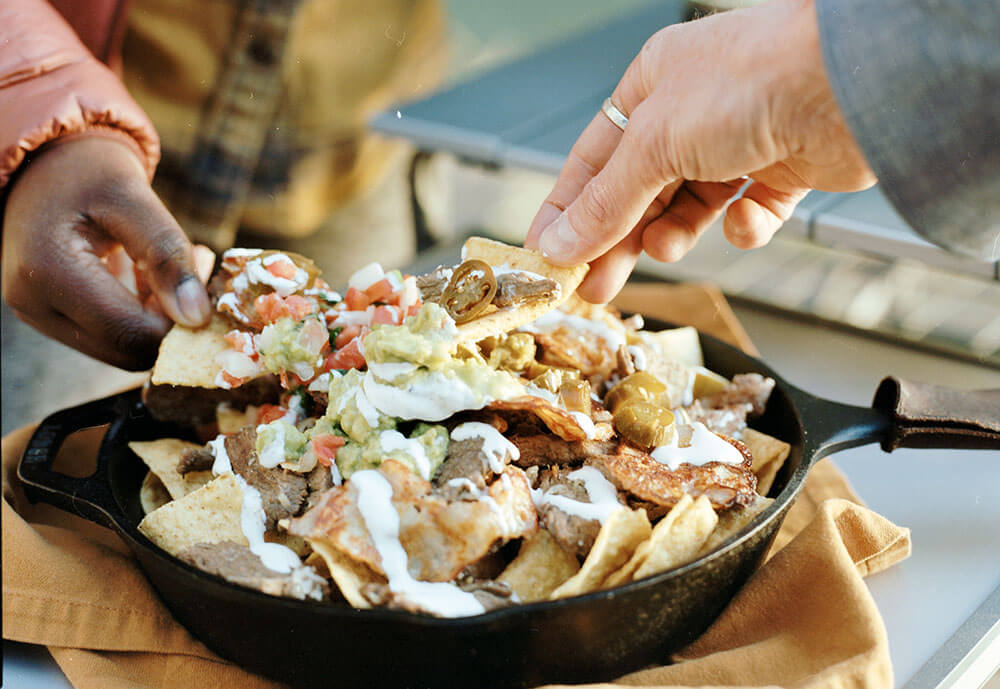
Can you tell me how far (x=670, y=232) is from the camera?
168 centimetres

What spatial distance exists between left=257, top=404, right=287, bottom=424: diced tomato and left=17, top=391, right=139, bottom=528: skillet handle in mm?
241

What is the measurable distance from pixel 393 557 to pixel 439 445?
172 millimetres

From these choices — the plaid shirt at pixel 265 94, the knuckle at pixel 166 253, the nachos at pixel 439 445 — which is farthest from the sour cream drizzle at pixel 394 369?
the plaid shirt at pixel 265 94

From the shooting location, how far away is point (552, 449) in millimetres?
1307

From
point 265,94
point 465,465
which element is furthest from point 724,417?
point 265,94

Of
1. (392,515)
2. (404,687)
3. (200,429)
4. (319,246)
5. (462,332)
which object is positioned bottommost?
(319,246)

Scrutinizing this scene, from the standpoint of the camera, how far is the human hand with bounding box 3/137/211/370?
1.56 meters

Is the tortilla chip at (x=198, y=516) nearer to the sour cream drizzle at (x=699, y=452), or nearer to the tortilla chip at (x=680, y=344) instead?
the sour cream drizzle at (x=699, y=452)

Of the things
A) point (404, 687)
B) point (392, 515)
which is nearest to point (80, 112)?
point (392, 515)

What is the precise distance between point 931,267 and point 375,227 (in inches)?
82.5

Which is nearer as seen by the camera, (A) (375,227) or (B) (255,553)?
(B) (255,553)

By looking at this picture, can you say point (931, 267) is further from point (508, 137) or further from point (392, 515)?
point (392, 515)

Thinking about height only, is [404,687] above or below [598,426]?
below

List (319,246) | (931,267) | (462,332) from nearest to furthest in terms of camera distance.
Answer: (462,332), (931,267), (319,246)
